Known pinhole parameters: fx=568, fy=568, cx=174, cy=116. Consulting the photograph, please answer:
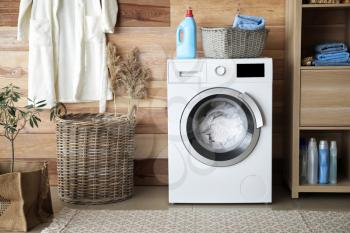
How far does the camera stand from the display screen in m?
3.17

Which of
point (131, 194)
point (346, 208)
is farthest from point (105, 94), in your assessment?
point (346, 208)

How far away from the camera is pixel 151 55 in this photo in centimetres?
368

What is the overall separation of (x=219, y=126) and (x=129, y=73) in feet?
2.38

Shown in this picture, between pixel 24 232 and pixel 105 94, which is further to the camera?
pixel 105 94

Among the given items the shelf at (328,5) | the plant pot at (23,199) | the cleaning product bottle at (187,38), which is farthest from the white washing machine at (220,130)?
the plant pot at (23,199)

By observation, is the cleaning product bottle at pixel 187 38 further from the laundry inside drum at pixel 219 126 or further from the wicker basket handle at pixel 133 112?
the wicker basket handle at pixel 133 112

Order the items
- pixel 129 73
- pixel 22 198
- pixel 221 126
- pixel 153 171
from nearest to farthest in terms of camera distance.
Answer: pixel 22 198
pixel 221 126
pixel 129 73
pixel 153 171

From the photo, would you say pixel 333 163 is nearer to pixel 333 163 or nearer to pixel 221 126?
pixel 333 163

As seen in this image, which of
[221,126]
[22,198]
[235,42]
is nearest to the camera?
[22,198]

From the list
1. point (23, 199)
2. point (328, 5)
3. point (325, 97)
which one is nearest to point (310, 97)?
point (325, 97)

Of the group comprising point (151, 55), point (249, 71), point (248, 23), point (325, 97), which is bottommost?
point (325, 97)

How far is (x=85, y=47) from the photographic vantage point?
3.62 meters

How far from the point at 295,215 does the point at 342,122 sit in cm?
62

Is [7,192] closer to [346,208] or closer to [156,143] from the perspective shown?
[156,143]
